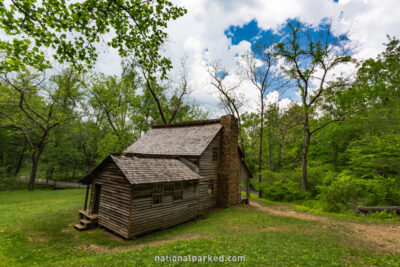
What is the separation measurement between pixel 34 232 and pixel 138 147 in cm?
1131

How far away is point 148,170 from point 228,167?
333 inches

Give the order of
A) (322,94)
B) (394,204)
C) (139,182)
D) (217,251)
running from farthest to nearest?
1. (322,94)
2. (394,204)
3. (139,182)
4. (217,251)

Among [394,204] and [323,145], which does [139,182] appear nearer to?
[394,204]

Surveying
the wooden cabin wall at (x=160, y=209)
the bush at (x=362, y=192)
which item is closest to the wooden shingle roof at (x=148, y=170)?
the wooden cabin wall at (x=160, y=209)

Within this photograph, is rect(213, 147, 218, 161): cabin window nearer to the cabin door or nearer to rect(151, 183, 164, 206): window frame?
rect(151, 183, 164, 206): window frame

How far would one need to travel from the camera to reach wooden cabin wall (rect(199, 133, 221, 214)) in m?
14.7

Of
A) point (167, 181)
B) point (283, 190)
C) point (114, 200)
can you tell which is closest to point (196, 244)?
point (167, 181)

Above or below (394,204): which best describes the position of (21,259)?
below

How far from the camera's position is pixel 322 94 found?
20.0 metres

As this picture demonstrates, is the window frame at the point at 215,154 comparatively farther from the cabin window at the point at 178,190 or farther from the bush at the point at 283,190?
the bush at the point at 283,190

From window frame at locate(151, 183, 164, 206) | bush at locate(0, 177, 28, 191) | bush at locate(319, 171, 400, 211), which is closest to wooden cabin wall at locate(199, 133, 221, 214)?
window frame at locate(151, 183, 164, 206)

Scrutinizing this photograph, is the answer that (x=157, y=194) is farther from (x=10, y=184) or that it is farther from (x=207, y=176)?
(x=10, y=184)

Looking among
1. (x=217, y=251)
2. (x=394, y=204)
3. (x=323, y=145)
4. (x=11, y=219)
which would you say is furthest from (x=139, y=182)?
(x=323, y=145)

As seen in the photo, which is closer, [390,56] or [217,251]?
[217,251]
